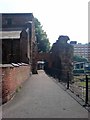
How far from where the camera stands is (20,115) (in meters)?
9.46

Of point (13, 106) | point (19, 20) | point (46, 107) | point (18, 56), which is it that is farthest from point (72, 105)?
point (19, 20)

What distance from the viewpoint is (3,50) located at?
129 feet

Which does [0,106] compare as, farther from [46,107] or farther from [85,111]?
[85,111]

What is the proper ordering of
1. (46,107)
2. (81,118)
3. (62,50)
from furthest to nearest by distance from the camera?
(62,50) → (46,107) → (81,118)

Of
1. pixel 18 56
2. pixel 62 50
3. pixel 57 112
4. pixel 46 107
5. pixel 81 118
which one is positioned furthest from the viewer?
pixel 62 50

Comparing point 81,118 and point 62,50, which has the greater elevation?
point 62,50

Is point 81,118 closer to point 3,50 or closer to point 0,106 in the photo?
point 0,106

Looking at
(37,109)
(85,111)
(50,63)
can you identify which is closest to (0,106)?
(37,109)

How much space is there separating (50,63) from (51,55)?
1.39 m

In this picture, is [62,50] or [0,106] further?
[62,50]

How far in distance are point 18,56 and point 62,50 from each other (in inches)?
337

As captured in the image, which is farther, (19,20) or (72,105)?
(19,20)

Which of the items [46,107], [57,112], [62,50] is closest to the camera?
[57,112]

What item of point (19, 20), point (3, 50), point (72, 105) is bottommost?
point (72, 105)
